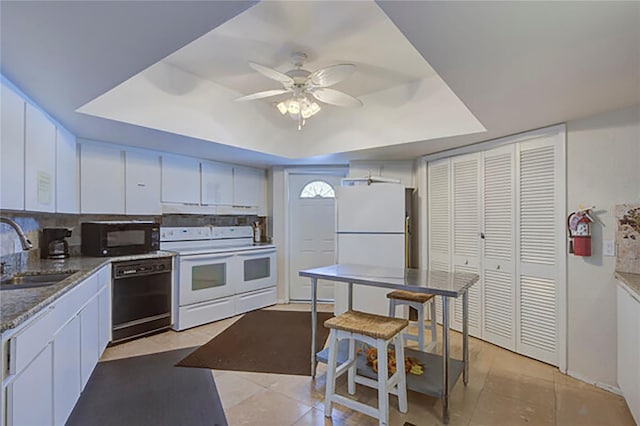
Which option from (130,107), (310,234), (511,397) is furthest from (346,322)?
(310,234)

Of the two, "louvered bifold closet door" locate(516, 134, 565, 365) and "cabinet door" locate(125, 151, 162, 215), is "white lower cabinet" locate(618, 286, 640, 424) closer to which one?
"louvered bifold closet door" locate(516, 134, 565, 365)

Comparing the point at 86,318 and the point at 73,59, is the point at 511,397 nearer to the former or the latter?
the point at 86,318

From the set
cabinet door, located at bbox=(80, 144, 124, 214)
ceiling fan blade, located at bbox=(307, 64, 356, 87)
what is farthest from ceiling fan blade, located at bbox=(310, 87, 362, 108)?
cabinet door, located at bbox=(80, 144, 124, 214)

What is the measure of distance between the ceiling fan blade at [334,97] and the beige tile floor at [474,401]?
2187mm

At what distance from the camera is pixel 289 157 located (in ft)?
13.8

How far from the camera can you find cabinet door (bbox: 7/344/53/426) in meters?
1.29

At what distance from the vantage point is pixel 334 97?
2.68 metres

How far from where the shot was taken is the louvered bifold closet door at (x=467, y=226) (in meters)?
3.44

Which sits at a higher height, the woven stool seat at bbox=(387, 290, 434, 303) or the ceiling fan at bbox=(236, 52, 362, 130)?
the ceiling fan at bbox=(236, 52, 362, 130)

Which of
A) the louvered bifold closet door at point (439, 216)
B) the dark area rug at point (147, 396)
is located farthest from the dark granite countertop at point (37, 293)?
the louvered bifold closet door at point (439, 216)

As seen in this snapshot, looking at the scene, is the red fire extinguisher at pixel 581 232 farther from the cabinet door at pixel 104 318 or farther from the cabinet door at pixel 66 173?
the cabinet door at pixel 66 173

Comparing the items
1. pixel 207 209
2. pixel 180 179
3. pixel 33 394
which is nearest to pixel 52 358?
pixel 33 394

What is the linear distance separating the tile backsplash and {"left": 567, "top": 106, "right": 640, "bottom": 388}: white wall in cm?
Result: 5

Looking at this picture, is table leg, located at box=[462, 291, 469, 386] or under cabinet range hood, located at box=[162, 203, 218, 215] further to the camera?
under cabinet range hood, located at box=[162, 203, 218, 215]
